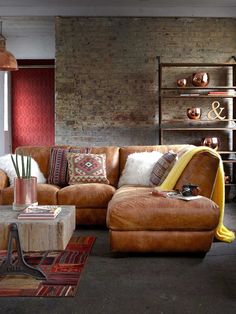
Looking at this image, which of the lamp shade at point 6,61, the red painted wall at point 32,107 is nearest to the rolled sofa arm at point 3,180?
the lamp shade at point 6,61

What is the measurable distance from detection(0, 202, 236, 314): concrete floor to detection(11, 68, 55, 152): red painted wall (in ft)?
19.9

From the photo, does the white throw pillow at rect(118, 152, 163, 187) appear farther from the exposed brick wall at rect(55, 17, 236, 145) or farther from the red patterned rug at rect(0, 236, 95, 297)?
the exposed brick wall at rect(55, 17, 236, 145)

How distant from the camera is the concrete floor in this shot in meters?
2.30

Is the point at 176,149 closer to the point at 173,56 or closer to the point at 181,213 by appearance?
the point at 181,213

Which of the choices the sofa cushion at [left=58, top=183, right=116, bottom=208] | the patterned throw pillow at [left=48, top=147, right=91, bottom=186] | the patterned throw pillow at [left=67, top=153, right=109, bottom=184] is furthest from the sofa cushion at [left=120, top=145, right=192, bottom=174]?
the sofa cushion at [left=58, top=183, right=116, bottom=208]

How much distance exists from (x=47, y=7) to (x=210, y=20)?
2773 millimetres

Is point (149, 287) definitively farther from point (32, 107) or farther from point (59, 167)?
point (32, 107)

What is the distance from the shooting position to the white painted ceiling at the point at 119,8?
6.53 meters

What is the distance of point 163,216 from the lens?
3201 millimetres

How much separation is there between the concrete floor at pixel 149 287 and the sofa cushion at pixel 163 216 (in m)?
0.27

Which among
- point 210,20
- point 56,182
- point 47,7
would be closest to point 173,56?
point 210,20

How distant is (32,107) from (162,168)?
5666 millimetres

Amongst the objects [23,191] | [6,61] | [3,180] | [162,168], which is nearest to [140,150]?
[162,168]

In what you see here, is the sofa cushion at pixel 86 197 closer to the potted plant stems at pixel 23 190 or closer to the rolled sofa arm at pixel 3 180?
the rolled sofa arm at pixel 3 180
